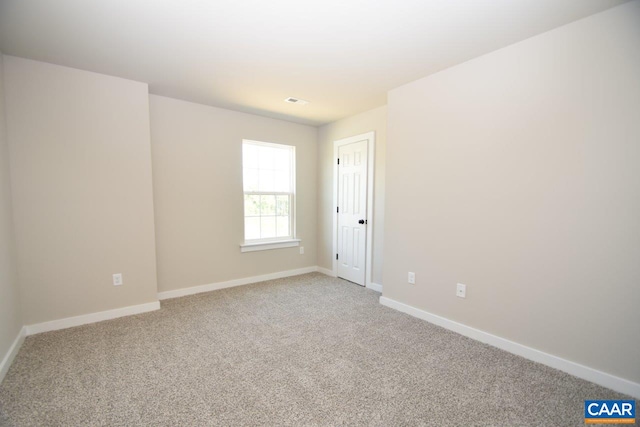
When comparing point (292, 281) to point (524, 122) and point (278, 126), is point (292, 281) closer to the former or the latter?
point (278, 126)

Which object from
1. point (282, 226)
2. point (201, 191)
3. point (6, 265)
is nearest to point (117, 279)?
Answer: point (6, 265)

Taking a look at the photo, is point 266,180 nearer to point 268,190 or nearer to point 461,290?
point 268,190

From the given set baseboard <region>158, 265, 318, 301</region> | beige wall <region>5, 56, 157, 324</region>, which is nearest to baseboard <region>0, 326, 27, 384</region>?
beige wall <region>5, 56, 157, 324</region>

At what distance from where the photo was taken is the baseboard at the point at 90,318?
259 cm

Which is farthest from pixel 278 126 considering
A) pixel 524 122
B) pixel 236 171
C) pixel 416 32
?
pixel 524 122

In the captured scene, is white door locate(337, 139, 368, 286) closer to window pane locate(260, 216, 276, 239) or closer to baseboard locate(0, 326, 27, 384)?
window pane locate(260, 216, 276, 239)

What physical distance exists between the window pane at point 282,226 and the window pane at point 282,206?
0.25 ft

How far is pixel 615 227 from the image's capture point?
1.81 m

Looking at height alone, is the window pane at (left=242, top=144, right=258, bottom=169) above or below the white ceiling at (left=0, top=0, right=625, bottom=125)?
below

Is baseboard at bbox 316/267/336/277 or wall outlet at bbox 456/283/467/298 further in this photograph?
baseboard at bbox 316/267/336/277

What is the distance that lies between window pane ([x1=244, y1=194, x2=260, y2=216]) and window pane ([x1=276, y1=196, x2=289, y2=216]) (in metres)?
0.33

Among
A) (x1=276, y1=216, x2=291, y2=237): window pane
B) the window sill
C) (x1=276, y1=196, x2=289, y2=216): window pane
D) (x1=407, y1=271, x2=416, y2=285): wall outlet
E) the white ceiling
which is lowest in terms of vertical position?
(x1=407, y1=271, x2=416, y2=285): wall outlet

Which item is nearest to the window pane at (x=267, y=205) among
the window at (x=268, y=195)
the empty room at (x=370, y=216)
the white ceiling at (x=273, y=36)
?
the window at (x=268, y=195)

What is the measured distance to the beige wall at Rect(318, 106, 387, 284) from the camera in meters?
3.70
